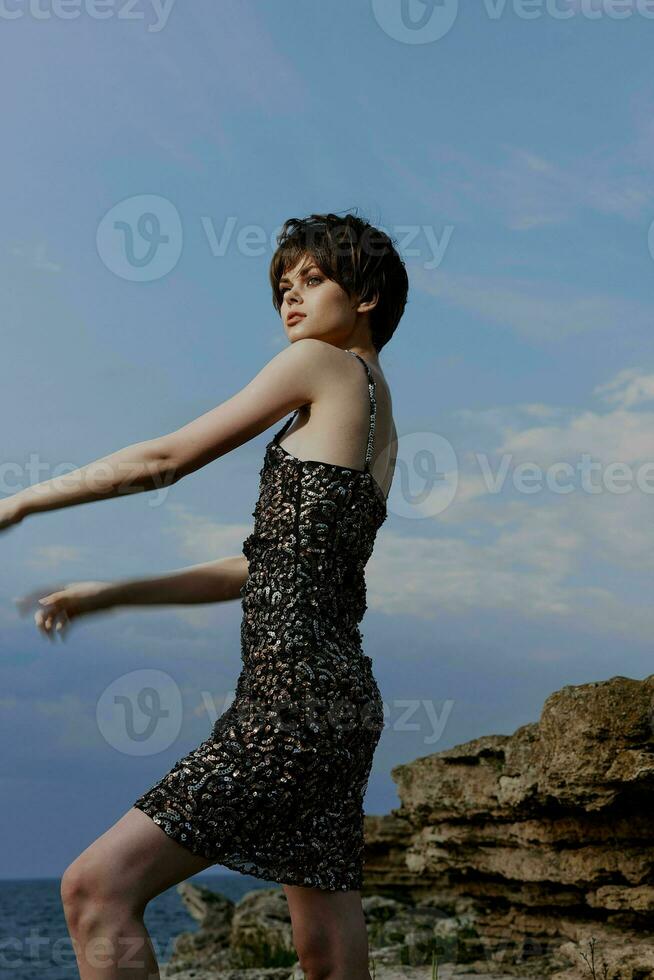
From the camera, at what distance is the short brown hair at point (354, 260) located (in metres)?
3.05

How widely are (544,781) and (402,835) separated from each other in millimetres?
4732

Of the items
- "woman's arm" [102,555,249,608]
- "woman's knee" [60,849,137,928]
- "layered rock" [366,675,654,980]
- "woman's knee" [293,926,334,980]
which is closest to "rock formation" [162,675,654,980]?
"layered rock" [366,675,654,980]

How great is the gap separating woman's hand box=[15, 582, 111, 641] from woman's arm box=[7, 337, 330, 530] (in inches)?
21.0

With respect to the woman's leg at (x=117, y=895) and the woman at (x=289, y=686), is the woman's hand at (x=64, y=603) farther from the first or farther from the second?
the woman's leg at (x=117, y=895)

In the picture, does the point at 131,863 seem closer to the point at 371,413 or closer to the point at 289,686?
the point at 289,686

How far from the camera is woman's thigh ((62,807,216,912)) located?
235 centimetres

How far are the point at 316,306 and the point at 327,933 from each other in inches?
66.0

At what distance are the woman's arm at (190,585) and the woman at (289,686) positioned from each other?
0.27 meters

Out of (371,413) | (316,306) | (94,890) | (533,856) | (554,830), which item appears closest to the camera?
(94,890)

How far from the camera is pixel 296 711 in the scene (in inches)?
101

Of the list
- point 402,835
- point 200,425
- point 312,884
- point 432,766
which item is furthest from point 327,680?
point 402,835

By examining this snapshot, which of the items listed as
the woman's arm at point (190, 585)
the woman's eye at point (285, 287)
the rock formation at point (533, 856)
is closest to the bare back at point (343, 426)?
the woman's eye at point (285, 287)

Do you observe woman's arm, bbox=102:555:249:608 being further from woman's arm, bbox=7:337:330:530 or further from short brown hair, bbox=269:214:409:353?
short brown hair, bbox=269:214:409:353

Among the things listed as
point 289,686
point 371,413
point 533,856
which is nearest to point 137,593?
point 289,686
